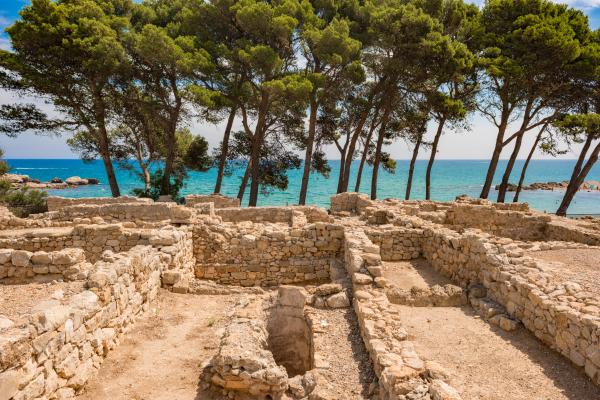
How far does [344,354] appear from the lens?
562 centimetres

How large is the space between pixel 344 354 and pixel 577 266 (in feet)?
19.7

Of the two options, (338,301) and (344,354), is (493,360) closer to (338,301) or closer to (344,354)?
(344,354)

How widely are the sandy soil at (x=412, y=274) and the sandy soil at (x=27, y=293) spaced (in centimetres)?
616

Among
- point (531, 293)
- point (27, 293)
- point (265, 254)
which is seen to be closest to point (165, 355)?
point (27, 293)

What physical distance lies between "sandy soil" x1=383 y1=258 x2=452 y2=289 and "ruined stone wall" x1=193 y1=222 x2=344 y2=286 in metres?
1.62

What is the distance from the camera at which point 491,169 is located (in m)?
22.8

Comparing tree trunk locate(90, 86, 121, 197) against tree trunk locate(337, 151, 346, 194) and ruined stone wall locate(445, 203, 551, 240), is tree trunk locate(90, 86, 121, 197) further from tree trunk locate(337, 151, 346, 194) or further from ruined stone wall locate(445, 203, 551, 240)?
ruined stone wall locate(445, 203, 551, 240)

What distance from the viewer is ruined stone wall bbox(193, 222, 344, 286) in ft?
33.8

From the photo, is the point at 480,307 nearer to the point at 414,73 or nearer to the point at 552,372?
the point at 552,372

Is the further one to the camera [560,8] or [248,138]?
[248,138]

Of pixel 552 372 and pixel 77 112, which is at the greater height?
pixel 77 112

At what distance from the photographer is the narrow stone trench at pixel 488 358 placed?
4574 millimetres

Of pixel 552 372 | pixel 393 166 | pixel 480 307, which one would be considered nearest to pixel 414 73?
pixel 393 166

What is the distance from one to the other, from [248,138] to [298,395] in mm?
20502
